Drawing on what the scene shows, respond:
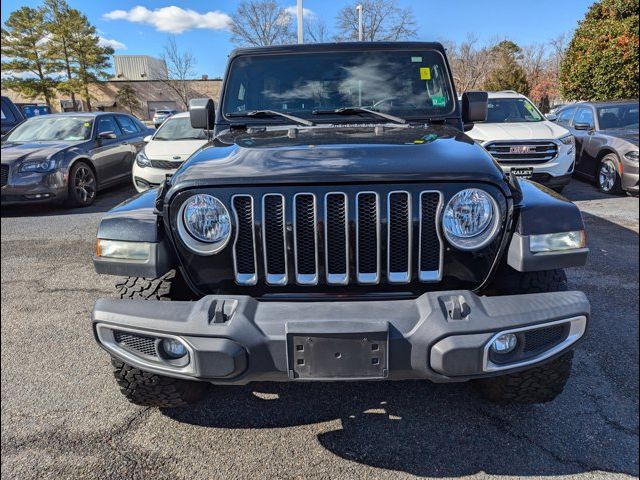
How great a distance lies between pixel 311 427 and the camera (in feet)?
7.32

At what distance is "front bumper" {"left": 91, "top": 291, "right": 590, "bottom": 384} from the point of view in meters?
1.63

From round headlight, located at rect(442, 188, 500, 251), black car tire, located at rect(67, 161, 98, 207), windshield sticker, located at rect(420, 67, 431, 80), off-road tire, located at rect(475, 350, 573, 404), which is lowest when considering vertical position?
off-road tire, located at rect(475, 350, 573, 404)

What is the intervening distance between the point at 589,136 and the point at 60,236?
340 inches

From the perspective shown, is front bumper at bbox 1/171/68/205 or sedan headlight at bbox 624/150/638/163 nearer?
front bumper at bbox 1/171/68/205

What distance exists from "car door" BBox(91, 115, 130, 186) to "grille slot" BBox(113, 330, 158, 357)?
6.92 m

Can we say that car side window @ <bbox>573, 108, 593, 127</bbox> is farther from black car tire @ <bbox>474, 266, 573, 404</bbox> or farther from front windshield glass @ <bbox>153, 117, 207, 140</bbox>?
black car tire @ <bbox>474, 266, 573, 404</bbox>

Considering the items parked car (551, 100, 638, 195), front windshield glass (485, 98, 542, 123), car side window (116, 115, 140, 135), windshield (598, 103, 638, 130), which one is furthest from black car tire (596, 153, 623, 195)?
car side window (116, 115, 140, 135)

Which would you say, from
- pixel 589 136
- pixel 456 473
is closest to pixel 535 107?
pixel 589 136

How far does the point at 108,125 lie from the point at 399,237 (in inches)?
333

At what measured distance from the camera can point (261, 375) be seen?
5.65 feet

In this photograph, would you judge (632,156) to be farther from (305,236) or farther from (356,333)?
(356,333)

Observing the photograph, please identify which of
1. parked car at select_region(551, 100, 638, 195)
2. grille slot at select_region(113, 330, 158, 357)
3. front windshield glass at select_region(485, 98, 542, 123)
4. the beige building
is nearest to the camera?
grille slot at select_region(113, 330, 158, 357)

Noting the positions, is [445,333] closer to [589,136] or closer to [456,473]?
[456,473]

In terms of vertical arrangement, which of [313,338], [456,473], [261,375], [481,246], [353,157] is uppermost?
[353,157]
